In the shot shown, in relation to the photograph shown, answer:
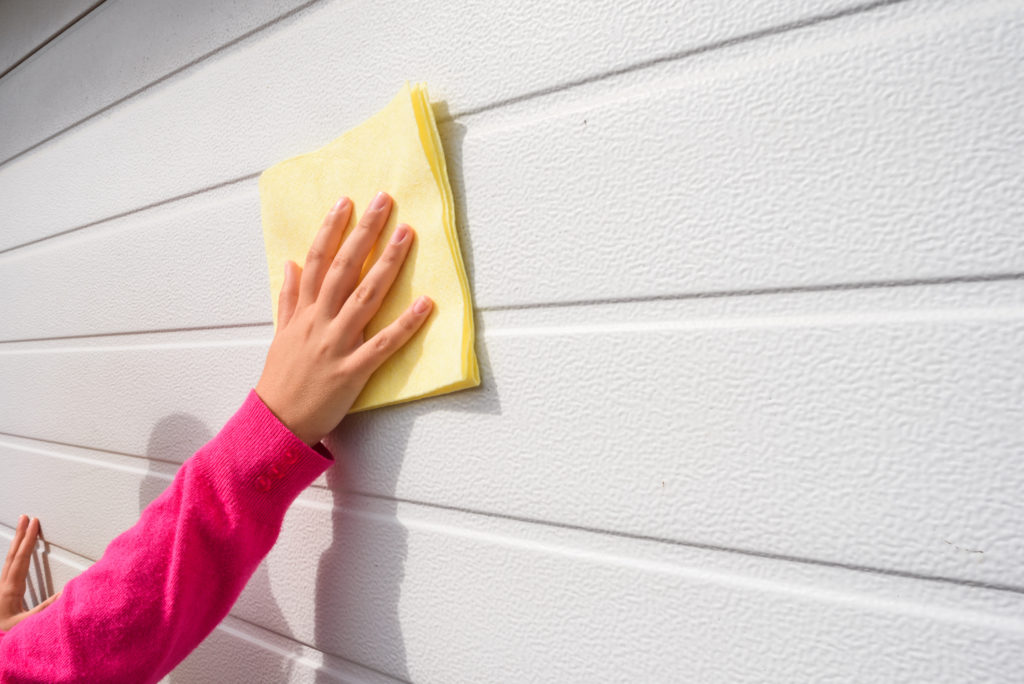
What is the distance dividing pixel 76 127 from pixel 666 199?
120cm

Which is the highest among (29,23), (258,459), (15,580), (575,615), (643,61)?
(29,23)

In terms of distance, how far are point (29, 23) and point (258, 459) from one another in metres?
1.20

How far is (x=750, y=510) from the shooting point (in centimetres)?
56

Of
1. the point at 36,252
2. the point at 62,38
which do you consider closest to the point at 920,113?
A: the point at 62,38

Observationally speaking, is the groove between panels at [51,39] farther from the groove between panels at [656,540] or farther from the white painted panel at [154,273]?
the groove between panels at [656,540]

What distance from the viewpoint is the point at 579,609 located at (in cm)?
66

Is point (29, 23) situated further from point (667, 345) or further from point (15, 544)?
point (667, 345)

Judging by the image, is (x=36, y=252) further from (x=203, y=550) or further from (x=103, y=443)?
(x=203, y=550)

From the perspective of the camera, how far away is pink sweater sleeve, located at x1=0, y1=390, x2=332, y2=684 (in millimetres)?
757

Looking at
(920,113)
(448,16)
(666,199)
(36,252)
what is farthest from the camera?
(36,252)

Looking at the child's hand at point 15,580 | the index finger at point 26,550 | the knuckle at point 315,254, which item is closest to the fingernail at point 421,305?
the knuckle at point 315,254

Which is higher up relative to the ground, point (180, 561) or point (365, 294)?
point (365, 294)

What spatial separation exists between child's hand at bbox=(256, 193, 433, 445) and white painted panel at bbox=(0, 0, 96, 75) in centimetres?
84

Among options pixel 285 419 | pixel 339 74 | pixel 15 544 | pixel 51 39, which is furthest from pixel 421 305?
pixel 15 544
